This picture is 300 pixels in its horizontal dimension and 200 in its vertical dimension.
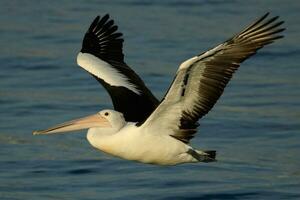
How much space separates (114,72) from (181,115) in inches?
68.9

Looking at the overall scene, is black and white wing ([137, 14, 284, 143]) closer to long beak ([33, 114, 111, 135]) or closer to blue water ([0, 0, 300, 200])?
long beak ([33, 114, 111, 135])

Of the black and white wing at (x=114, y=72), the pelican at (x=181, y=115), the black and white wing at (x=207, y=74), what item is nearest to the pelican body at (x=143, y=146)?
the pelican at (x=181, y=115)

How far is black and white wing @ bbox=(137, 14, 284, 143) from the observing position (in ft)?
31.3

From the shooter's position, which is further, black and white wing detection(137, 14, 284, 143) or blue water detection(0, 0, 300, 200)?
blue water detection(0, 0, 300, 200)

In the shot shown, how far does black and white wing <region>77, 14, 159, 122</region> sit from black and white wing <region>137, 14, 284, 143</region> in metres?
0.77

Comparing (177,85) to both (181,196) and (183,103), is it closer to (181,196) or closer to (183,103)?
(183,103)

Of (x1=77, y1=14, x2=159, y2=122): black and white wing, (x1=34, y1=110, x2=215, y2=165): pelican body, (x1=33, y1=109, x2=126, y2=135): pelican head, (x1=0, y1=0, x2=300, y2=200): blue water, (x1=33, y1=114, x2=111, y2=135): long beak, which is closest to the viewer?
(x1=34, y1=110, x2=215, y2=165): pelican body

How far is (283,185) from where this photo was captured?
1271cm

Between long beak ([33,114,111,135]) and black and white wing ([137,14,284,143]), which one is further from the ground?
black and white wing ([137,14,284,143])

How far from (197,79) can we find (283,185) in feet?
11.1

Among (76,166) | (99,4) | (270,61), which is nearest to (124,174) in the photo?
(76,166)

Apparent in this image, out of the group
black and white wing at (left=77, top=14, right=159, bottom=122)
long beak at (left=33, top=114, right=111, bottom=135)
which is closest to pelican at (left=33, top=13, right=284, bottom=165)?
long beak at (left=33, top=114, right=111, bottom=135)

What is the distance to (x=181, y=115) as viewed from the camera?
408 inches

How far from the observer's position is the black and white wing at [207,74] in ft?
31.3
